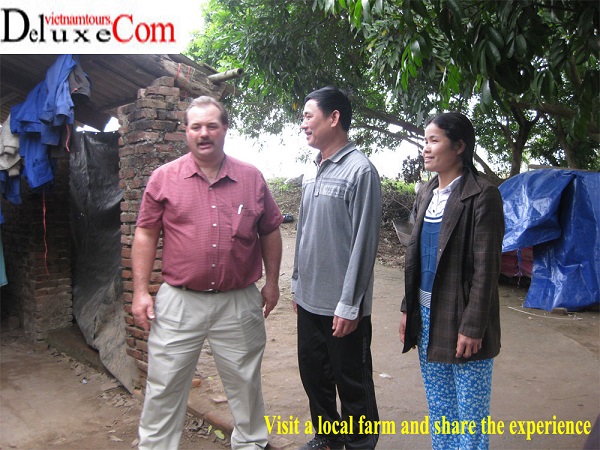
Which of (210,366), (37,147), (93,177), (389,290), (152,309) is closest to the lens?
(152,309)

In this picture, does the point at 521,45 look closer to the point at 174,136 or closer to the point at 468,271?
the point at 468,271

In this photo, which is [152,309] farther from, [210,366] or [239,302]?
[210,366]

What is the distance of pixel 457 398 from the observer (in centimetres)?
215

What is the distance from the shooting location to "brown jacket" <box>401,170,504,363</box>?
199 centimetres

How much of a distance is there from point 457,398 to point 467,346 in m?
0.31

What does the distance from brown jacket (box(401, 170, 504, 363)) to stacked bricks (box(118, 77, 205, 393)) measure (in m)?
2.21

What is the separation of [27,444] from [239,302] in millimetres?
2103

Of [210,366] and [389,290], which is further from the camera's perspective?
[389,290]

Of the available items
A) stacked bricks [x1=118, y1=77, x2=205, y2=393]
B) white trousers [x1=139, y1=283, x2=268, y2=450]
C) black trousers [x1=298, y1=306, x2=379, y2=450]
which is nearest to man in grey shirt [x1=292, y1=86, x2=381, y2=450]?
black trousers [x1=298, y1=306, x2=379, y2=450]

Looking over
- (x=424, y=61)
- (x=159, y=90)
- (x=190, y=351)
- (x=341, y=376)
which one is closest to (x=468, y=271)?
(x=341, y=376)

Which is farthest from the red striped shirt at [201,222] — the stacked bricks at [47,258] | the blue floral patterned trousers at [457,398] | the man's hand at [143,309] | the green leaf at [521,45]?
the stacked bricks at [47,258]

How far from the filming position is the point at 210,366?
416 centimetres

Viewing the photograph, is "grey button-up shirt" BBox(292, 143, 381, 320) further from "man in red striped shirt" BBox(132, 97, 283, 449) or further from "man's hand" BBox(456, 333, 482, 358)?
"man's hand" BBox(456, 333, 482, 358)

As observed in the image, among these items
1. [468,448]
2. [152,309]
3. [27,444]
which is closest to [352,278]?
[468,448]
